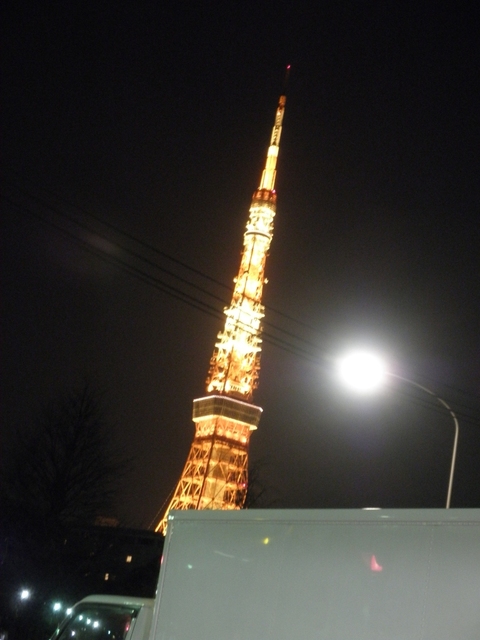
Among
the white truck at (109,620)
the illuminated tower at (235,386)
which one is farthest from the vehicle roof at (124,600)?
the illuminated tower at (235,386)

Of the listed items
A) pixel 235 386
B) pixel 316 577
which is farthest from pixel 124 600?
pixel 235 386

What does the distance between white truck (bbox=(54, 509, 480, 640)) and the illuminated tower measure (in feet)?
181

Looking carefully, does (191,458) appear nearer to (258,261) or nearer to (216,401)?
(216,401)

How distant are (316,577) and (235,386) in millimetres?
63762

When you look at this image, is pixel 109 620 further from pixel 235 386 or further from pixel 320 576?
pixel 235 386

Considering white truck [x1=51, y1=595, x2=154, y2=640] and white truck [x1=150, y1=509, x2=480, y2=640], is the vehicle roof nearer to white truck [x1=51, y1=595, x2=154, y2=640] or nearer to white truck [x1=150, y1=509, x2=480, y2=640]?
white truck [x1=51, y1=595, x2=154, y2=640]

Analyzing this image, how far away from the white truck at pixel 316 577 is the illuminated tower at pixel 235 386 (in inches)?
2176

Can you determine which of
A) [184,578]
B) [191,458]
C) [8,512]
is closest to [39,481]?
[8,512]

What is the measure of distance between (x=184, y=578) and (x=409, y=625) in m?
3.00

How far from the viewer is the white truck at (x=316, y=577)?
6098mm

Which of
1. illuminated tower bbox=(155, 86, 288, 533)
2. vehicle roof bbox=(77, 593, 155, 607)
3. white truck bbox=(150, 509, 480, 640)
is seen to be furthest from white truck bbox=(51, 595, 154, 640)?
illuminated tower bbox=(155, 86, 288, 533)

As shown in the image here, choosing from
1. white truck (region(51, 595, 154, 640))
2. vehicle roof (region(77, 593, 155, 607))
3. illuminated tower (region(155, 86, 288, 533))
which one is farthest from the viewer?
illuminated tower (region(155, 86, 288, 533))

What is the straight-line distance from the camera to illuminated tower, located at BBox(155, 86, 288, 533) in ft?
213

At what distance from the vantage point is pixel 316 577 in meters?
7.10
